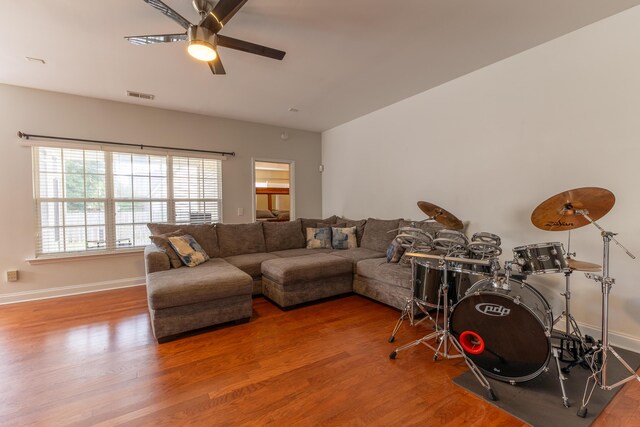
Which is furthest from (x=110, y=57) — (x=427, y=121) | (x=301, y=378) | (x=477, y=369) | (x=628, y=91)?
(x=628, y=91)

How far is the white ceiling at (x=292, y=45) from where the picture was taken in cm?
220

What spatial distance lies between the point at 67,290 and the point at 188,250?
6.47ft

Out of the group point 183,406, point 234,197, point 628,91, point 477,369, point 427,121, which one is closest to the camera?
point 183,406

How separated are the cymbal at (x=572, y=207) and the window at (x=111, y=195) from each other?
4.44 m

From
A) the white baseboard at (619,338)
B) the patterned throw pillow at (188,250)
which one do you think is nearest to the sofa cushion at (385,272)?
the white baseboard at (619,338)

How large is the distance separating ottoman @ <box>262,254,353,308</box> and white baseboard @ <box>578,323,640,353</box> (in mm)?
2295

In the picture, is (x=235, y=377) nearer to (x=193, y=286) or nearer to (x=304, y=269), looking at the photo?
(x=193, y=286)

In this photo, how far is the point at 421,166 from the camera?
4.00 meters

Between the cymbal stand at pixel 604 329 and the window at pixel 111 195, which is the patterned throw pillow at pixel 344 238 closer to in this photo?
the window at pixel 111 195

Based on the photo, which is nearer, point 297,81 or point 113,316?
point 113,316

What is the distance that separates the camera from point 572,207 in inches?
75.0

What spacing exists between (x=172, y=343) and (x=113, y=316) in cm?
111

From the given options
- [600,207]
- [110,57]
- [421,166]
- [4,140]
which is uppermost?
[110,57]

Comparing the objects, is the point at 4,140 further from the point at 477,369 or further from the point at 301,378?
the point at 477,369
